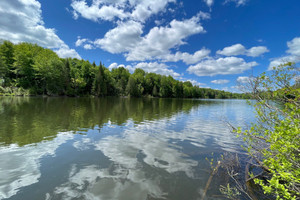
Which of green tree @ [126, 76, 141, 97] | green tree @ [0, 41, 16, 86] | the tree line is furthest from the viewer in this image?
green tree @ [126, 76, 141, 97]

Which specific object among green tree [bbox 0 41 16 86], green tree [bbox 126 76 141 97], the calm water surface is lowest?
the calm water surface

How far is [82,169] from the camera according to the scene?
17.3 feet

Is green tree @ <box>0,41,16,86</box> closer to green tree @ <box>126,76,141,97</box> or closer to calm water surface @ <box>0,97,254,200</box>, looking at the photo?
green tree @ <box>126,76,141,97</box>

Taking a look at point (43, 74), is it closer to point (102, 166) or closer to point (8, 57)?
point (8, 57)

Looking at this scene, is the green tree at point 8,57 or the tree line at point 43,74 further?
the green tree at point 8,57

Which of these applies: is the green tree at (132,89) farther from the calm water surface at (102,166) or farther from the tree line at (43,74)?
the calm water surface at (102,166)

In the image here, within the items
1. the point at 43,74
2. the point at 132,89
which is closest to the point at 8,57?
the point at 43,74

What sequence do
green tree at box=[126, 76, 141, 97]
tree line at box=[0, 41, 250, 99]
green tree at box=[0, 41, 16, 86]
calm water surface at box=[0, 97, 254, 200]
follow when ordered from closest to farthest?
calm water surface at box=[0, 97, 254, 200] → tree line at box=[0, 41, 250, 99] → green tree at box=[0, 41, 16, 86] → green tree at box=[126, 76, 141, 97]

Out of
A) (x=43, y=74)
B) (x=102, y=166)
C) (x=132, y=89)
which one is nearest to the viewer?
(x=102, y=166)

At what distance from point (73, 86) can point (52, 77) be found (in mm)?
10224

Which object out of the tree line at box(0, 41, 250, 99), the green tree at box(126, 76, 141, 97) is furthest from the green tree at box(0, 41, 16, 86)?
the green tree at box(126, 76, 141, 97)

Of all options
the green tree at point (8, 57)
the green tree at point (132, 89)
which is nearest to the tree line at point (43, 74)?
the green tree at point (8, 57)

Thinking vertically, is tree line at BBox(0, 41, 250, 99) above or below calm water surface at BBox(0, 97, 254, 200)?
above

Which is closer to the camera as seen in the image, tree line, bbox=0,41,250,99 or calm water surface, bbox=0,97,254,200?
calm water surface, bbox=0,97,254,200
